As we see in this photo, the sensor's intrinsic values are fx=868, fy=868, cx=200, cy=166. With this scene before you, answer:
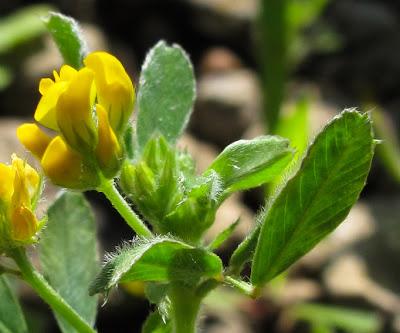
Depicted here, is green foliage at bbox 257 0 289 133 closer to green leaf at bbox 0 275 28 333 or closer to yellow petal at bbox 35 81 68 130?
green leaf at bbox 0 275 28 333

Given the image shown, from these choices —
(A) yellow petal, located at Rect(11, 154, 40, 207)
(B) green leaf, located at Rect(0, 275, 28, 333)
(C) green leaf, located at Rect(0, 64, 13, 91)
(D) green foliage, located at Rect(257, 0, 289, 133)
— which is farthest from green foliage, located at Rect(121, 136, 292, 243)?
(C) green leaf, located at Rect(0, 64, 13, 91)

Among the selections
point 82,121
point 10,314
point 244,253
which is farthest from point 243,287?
point 10,314

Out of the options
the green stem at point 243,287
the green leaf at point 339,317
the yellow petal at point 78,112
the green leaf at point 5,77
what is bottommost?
the green leaf at point 339,317

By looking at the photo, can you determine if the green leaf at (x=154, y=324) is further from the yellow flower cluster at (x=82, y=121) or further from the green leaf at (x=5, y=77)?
the green leaf at (x=5, y=77)

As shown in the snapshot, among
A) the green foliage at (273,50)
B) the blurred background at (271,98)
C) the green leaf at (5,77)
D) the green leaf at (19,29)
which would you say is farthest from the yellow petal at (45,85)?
the green leaf at (19,29)

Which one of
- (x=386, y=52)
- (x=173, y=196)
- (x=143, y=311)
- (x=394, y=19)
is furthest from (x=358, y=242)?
(x=173, y=196)

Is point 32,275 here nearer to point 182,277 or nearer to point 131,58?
point 182,277
